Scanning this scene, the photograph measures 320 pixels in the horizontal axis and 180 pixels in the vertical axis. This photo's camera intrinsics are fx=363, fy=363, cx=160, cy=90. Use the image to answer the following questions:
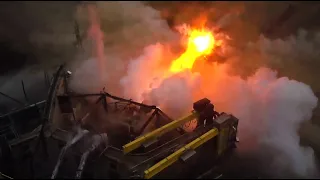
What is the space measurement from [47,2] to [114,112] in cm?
796

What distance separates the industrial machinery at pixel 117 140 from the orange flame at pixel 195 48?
3.60 m

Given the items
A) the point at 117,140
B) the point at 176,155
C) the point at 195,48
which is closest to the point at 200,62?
the point at 195,48

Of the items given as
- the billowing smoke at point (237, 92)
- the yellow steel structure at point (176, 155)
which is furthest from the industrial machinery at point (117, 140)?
the billowing smoke at point (237, 92)

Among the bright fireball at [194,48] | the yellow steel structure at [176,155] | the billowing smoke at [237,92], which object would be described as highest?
the bright fireball at [194,48]

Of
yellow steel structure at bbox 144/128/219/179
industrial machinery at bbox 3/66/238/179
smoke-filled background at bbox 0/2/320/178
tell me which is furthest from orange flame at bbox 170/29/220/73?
yellow steel structure at bbox 144/128/219/179

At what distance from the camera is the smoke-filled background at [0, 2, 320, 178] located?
12.7 m

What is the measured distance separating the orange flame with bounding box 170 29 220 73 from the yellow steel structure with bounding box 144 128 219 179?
5.12 m

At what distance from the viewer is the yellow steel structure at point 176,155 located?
31.8 ft

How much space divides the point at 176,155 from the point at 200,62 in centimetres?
725

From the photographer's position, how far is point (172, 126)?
11.4 meters

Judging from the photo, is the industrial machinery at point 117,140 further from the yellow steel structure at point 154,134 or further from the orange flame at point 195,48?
the orange flame at point 195,48

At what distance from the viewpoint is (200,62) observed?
54.4 feet

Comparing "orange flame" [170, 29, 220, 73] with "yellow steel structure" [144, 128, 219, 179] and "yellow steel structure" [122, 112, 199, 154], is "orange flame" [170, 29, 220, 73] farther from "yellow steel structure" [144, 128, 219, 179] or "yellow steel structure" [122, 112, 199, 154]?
"yellow steel structure" [144, 128, 219, 179]

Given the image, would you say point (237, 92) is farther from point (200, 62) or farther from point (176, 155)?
point (176, 155)
